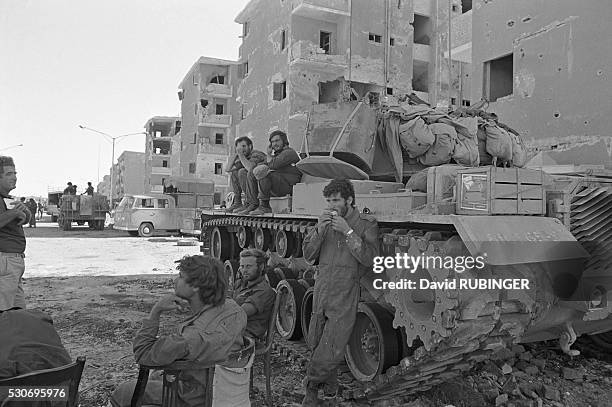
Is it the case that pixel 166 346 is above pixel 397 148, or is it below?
below

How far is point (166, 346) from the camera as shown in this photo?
2.62 meters

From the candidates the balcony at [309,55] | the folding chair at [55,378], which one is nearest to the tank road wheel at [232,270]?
the folding chair at [55,378]

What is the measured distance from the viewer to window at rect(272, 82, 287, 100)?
24344 mm

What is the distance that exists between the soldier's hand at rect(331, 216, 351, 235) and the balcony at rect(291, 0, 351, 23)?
784 inches

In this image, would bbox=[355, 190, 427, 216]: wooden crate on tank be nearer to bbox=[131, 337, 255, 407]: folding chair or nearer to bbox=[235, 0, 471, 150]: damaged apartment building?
bbox=[131, 337, 255, 407]: folding chair

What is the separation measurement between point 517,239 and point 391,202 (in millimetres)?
1255

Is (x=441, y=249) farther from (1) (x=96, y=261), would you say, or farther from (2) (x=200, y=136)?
(2) (x=200, y=136)

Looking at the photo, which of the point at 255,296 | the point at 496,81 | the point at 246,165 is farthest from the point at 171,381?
the point at 496,81

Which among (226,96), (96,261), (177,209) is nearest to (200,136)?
(226,96)

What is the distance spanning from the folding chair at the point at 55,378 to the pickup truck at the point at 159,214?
64.7 ft

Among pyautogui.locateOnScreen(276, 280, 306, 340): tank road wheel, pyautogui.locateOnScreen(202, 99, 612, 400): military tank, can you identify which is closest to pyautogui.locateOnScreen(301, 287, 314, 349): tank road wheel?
pyautogui.locateOnScreen(276, 280, 306, 340): tank road wheel

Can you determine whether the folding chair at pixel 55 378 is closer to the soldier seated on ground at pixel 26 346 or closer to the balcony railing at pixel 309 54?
the soldier seated on ground at pixel 26 346

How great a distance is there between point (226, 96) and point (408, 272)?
119 feet

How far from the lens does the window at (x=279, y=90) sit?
79.9 ft
